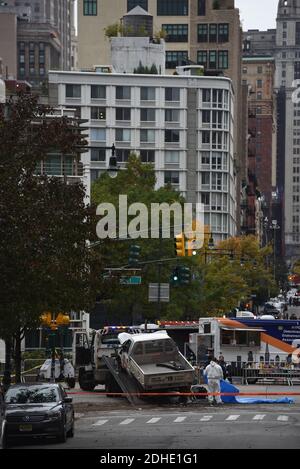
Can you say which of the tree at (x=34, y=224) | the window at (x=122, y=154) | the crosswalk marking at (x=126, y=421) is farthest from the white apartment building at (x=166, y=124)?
the crosswalk marking at (x=126, y=421)

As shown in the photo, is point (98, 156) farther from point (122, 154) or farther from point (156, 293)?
point (156, 293)

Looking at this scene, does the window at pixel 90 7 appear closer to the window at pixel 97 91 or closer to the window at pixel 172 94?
the window at pixel 172 94

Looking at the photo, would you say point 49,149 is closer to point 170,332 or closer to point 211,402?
point 211,402

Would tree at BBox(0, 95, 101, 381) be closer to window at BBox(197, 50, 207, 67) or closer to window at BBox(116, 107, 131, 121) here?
window at BBox(116, 107, 131, 121)

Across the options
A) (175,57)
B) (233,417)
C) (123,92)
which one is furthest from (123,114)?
(233,417)

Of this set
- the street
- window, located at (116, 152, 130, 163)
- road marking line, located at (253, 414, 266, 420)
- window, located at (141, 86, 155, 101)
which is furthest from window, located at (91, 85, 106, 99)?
road marking line, located at (253, 414, 266, 420)

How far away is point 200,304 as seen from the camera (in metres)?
103

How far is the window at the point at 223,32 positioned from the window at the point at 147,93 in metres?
31.9

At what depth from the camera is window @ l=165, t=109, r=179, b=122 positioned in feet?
488

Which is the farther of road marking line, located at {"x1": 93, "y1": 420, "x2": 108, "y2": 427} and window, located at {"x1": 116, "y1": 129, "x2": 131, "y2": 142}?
window, located at {"x1": 116, "y1": 129, "x2": 131, "y2": 142}

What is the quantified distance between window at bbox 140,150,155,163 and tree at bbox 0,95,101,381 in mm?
103720

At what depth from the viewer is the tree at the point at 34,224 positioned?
129ft

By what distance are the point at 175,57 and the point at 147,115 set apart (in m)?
30.5
